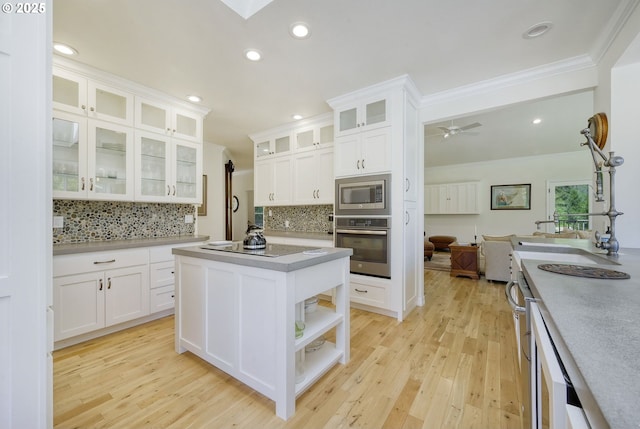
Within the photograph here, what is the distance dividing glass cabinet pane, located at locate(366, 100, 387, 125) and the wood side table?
121 inches

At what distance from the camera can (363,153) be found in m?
3.01

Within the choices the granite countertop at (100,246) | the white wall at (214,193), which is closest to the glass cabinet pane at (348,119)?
the granite countertop at (100,246)

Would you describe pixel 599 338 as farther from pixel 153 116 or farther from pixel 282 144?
pixel 282 144

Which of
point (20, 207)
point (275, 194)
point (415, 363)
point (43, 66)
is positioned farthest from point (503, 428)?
point (275, 194)

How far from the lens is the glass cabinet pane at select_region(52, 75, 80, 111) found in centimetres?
231

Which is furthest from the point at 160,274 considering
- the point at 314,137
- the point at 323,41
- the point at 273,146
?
the point at 323,41

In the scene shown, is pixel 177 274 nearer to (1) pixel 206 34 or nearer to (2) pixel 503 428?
(1) pixel 206 34

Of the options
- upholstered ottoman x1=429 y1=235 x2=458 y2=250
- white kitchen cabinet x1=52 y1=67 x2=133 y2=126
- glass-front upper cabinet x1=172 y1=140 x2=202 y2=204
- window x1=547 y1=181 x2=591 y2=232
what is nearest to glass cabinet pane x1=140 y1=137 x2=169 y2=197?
glass-front upper cabinet x1=172 y1=140 x2=202 y2=204

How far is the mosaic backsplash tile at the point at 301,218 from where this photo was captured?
13.5ft

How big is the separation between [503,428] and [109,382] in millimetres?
2462

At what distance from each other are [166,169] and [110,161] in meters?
0.53

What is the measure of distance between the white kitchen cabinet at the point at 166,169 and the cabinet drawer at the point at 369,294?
7.73 feet

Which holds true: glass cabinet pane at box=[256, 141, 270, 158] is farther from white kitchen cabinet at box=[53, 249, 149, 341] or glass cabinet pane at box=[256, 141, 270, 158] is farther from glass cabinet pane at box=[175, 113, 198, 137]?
white kitchen cabinet at box=[53, 249, 149, 341]

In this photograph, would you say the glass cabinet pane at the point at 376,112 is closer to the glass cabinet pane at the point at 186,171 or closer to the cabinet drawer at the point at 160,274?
the glass cabinet pane at the point at 186,171
